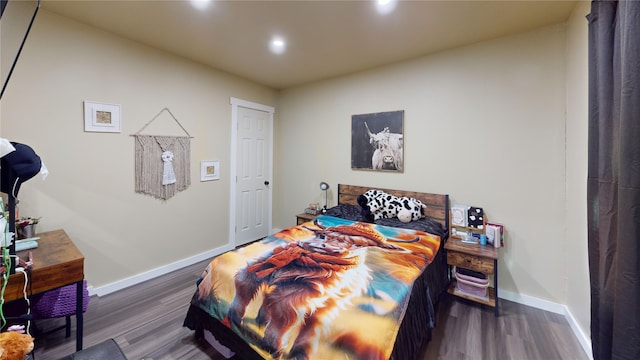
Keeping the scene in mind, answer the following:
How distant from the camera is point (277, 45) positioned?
9.12ft

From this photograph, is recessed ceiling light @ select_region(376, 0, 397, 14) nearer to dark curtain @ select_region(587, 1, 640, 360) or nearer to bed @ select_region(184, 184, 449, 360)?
dark curtain @ select_region(587, 1, 640, 360)

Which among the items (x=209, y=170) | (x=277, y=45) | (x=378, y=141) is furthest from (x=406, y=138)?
(x=209, y=170)

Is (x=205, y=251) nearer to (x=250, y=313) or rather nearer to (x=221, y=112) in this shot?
(x=221, y=112)

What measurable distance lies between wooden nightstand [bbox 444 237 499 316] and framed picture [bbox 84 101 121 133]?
11.4ft

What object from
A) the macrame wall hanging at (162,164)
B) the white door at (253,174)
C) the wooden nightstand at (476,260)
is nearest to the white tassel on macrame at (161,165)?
the macrame wall hanging at (162,164)

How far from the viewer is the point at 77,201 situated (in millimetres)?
2428

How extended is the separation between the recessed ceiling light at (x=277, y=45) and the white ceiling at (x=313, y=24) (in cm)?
5

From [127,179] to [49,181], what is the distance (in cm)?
58

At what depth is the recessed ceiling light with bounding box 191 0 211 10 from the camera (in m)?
2.04

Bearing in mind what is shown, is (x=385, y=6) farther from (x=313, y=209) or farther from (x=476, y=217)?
(x=313, y=209)

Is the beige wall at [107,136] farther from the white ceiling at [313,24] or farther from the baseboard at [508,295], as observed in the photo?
the white ceiling at [313,24]

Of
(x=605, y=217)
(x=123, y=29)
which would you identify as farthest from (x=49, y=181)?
(x=605, y=217)

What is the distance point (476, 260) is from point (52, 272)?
9.97 ft

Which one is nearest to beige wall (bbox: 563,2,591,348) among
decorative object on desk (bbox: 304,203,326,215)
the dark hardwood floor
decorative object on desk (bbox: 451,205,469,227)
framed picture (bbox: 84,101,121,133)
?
the dark hardwood floor
